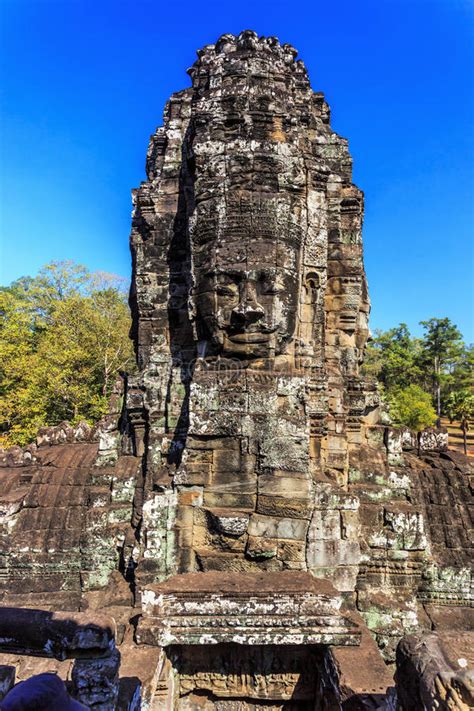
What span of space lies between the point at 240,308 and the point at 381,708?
10.3 ft

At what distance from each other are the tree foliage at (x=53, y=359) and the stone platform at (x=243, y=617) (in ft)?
49.9

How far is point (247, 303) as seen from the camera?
4.41m

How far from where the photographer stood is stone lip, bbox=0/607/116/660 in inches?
97.8

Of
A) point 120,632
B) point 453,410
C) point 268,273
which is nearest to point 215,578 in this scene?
point 120,632

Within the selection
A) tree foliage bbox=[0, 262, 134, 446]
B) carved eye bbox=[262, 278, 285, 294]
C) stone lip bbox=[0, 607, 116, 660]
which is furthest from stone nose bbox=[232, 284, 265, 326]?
tree foliage bbox=[0, 262, 134, 446]

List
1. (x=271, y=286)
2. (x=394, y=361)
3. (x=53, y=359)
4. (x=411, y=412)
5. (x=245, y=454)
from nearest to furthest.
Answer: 1. (x=245, y=454)
2. (x=271, y=286)
3. (x=53, y=359)
4. (x=411, y=412)
5. (x=394, y=361)

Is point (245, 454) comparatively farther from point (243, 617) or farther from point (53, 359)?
point (53, 359)

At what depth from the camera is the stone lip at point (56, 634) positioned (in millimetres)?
2484

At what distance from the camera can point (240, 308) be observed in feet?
14.4

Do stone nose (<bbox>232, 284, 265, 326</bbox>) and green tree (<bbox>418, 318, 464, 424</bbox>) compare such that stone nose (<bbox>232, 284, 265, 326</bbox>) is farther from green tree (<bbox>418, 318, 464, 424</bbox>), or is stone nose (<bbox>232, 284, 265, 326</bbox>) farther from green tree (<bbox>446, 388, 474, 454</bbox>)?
green tree (<bbox>418, 318, 464, 424</bbox>)

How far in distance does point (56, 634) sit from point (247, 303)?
117 inches

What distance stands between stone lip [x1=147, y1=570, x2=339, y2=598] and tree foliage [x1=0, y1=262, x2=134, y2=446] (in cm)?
1499

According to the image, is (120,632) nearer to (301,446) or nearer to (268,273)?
(301,446)

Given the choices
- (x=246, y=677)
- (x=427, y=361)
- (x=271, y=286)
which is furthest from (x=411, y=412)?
(x=246, y=677)
